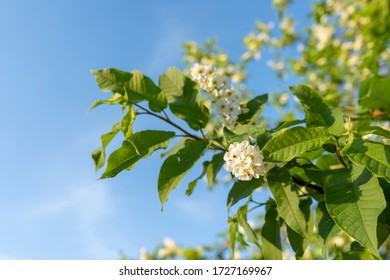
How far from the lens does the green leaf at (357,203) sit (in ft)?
3.25

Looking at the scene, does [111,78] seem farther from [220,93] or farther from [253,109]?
[253,109]

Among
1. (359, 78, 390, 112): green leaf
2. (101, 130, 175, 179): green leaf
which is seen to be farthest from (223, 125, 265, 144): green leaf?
(359, 78, 390, 112): green leaf

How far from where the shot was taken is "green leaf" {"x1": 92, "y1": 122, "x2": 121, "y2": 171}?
1.41 meters

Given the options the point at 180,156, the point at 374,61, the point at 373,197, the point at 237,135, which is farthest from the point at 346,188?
the point at 374,61

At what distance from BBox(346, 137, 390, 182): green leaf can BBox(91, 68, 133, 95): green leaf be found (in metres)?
0.77

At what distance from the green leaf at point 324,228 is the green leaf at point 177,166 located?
38 centimetres

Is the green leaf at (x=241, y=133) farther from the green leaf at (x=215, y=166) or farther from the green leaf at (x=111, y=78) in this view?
the green leaf at (x=111, y=78)

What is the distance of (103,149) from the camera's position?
143 cm

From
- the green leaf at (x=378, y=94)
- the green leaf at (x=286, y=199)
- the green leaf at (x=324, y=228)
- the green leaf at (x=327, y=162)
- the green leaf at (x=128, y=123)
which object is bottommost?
the green leaf at (x=324, y=228)

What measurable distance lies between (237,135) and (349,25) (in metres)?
4.86

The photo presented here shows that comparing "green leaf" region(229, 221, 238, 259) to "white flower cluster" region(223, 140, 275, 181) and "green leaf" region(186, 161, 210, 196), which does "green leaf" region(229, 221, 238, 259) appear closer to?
"green leaf" region(186, 161, 210, 196)

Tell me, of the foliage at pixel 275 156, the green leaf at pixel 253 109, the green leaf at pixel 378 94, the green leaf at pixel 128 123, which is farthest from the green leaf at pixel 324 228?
the green leaf at pixel 378 94

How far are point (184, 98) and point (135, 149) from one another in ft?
1.01
